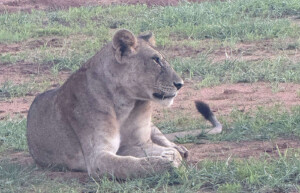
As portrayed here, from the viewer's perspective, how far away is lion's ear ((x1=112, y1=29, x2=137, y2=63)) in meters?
4.88

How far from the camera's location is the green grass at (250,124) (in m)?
5.47

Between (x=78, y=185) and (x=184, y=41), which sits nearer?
(x=78, y=185)

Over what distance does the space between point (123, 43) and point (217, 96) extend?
2364mm

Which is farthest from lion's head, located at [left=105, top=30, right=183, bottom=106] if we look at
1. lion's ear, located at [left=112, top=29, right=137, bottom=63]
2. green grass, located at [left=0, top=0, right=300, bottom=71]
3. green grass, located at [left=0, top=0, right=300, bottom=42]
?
green grass, located at [left=0, top=0, right=300, bottom=42]

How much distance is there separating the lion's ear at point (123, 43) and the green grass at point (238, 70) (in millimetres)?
2727

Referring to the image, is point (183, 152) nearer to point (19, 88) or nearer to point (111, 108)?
point (111, 108)

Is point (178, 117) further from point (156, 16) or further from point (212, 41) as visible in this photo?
point (156, 16)

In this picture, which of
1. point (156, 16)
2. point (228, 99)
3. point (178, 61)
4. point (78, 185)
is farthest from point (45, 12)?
point (78, 185)

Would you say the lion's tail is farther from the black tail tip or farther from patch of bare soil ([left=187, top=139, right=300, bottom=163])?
patch of bare soil ([left=187, top=139, right=300, bottom=163])

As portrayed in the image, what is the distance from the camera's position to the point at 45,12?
12.7 metres

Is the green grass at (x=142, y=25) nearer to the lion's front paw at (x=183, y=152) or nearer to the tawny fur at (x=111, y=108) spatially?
the tawny fur at (x=111, y=108)

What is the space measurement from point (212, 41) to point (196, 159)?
4631 millimetres

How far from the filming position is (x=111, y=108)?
4820mm

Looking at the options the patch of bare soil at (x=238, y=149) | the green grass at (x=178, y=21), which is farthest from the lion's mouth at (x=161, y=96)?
the green grass at (x=178, y=21)
